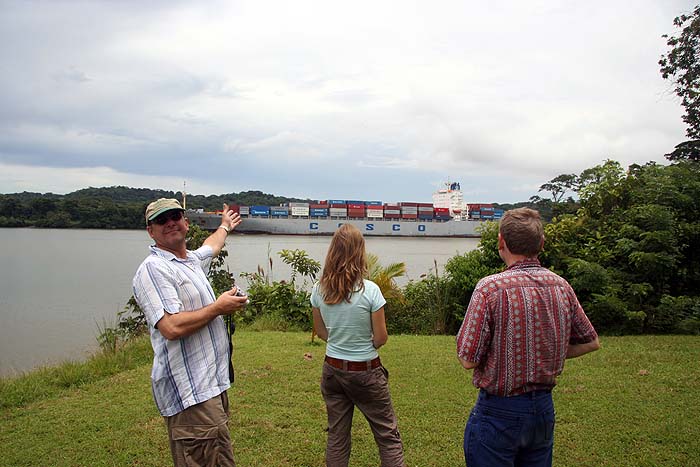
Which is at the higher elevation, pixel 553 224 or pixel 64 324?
pixel 553 224

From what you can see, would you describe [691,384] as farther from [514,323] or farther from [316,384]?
[514,323]

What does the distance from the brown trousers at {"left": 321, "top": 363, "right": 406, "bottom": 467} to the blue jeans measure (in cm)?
88

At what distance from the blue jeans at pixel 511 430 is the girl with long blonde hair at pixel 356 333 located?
0.89 metres

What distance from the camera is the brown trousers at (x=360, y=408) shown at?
2.94 metres

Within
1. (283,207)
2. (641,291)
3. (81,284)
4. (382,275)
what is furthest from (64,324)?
(283,207)

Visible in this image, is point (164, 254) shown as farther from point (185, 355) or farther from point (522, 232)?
point (522, 232)

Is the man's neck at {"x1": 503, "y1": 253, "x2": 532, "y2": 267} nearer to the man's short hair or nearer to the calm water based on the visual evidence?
the man's short hair

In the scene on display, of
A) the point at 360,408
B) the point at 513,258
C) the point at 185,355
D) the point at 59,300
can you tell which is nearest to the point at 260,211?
the point at 59,300

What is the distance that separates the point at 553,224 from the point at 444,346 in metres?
4.16

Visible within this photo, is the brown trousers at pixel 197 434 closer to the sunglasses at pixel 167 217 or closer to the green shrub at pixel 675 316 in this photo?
the sunglasses at pixel 167 217

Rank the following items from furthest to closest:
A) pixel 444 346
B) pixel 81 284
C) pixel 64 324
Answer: pixel 81 284
pixel 64 324
pixel 444 346

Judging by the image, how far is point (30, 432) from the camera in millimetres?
4379

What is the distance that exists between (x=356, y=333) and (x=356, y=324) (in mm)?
54

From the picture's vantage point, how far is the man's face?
2537 millimetres
